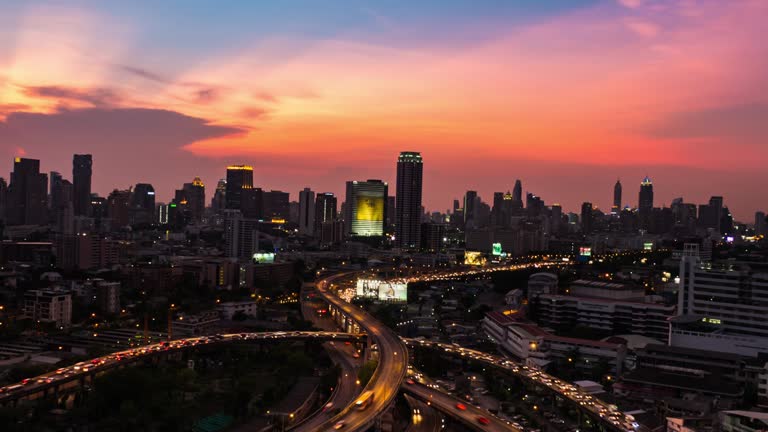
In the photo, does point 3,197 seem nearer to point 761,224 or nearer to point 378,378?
point 378,378

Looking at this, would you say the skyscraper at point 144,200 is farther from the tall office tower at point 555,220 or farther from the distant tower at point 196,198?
the tall office tower at point 555,220

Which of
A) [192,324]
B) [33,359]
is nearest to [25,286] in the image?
[192,324]

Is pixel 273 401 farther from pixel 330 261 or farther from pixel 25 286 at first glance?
pixel 330 261

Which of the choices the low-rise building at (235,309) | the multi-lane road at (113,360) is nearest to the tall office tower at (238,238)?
the low-rise building at (235,309)

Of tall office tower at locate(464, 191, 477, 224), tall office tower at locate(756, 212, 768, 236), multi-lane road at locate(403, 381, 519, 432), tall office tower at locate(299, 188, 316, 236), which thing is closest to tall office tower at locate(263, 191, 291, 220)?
tall office tower at locate(299, 188, 316, 236)

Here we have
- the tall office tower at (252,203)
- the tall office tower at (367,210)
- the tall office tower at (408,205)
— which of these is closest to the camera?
the tall office tower at (408,205)
